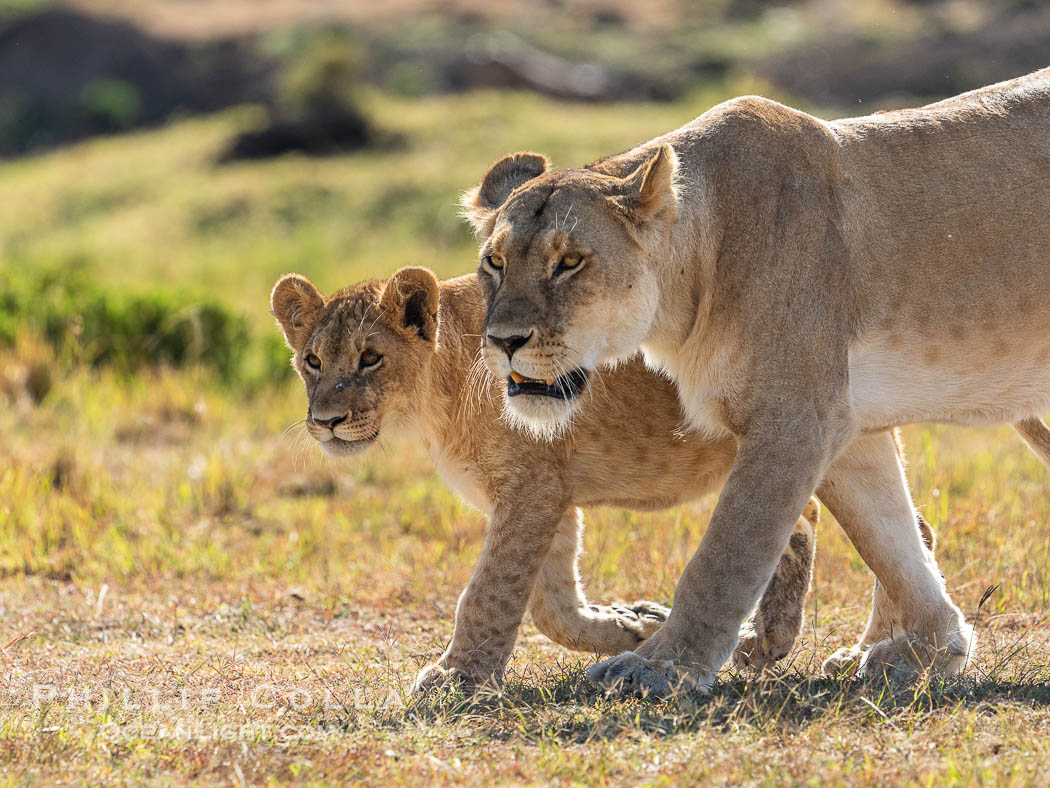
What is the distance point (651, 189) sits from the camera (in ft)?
13.0

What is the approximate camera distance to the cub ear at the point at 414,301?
4906mm

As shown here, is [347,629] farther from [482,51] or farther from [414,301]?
[482,51]

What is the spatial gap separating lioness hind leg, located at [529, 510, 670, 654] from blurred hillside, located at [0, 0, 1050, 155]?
2001 cm

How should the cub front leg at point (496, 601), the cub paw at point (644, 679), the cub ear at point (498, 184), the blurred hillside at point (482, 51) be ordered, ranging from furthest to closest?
the blurred hillside at point (482, 51)
the cub ear at point (498, 184)
the cub front leg at point (496, 601)
the cub paw at point (644, 679)

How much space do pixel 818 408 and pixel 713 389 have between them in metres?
0.32

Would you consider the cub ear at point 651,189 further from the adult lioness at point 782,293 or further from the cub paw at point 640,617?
the cub paw at point 640,617

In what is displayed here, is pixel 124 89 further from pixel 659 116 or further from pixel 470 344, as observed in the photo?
pixel 470 344

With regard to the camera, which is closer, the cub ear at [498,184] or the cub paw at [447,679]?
the cub paw at [447,679]

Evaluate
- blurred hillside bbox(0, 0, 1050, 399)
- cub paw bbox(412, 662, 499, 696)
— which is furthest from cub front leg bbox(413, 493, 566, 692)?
blurred hillside bbox(0, 0, 1050, 399)

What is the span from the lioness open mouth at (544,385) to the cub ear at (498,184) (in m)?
0.65

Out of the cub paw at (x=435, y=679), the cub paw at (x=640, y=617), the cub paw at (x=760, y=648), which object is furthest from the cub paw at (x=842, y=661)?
the cub paw at (x=435, y=679)

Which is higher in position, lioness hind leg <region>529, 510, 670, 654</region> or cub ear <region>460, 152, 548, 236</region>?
cub ear <region>460, 152, 548, 236</region>

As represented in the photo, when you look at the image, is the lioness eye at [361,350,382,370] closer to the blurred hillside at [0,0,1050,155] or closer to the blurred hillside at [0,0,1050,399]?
the blurred hillside at [0,0,1050,399]

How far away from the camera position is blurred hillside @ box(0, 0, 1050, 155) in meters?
28.3
